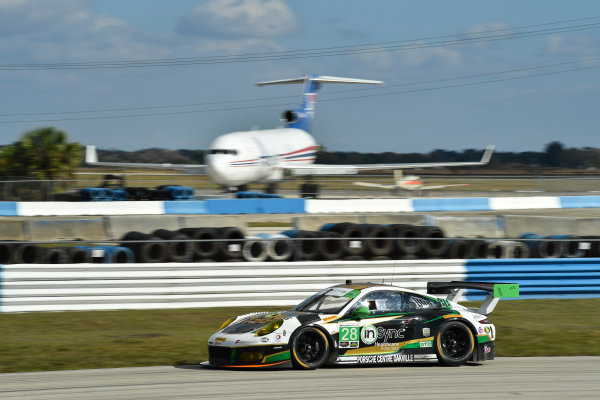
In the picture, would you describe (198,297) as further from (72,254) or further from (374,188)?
(374,188)

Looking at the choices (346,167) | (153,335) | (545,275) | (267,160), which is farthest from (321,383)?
(346,167)

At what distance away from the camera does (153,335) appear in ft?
40.5

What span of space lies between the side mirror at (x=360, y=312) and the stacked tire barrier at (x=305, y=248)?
6.20 meters

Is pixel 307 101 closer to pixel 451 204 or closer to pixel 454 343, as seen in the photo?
pixel 451 204

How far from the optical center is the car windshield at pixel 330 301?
9.58m

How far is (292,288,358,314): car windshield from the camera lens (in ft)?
31.4

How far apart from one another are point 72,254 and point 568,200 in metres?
23.6

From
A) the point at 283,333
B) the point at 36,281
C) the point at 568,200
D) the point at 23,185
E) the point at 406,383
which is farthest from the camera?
the point at 568,200

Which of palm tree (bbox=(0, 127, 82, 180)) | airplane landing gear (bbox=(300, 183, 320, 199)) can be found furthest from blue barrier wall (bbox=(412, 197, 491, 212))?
palm tree (bbox=(0, 127, 82, 180))

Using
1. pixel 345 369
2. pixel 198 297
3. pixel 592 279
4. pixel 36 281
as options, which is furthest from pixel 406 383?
pixel 592 279

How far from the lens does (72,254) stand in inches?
596

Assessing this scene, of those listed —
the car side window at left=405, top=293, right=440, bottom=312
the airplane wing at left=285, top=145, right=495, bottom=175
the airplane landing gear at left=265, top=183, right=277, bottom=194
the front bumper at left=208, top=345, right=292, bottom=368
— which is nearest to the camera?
the front bumper at left=208, top=345, right=292, bottom=368

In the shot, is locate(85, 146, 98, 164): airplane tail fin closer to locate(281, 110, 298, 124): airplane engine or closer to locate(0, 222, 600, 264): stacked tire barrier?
locate(281, 110, 298, 124): airplane engine

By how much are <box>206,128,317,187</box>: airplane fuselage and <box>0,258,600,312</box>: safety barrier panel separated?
789 inches
